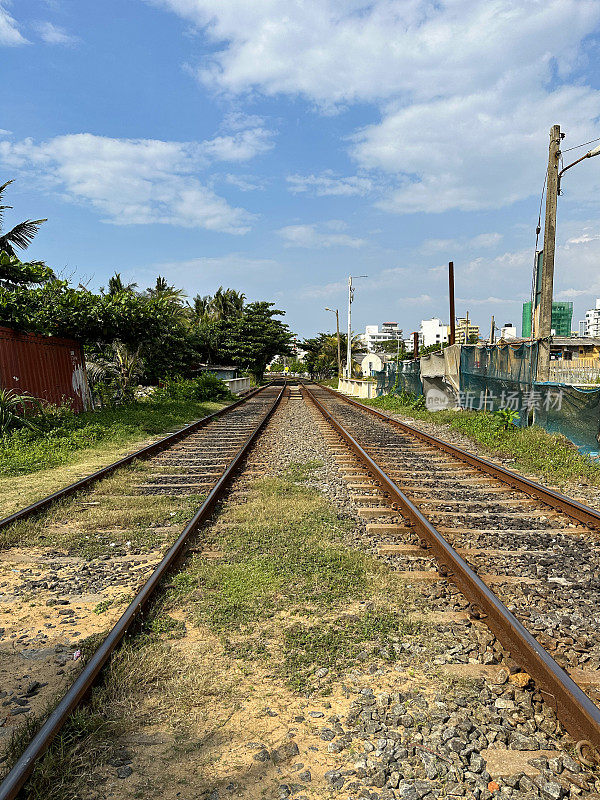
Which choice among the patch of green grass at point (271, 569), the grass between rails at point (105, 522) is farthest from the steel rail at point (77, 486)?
the patch of green grass at point (271, 569)

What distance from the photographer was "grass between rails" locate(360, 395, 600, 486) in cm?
855

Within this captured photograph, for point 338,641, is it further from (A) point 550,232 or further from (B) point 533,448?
(A) point 550,232

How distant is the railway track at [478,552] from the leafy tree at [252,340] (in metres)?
40.7

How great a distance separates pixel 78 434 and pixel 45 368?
299cm

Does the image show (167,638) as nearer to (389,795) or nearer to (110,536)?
(389,795)

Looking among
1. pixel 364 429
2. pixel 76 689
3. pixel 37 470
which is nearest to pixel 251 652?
pixel 76 689

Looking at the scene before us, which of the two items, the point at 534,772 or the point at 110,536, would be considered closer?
the point at 534,772

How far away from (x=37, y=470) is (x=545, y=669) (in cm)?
838

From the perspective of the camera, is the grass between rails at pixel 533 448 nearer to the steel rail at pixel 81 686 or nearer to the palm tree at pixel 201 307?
the steel rail at pixel 81 686

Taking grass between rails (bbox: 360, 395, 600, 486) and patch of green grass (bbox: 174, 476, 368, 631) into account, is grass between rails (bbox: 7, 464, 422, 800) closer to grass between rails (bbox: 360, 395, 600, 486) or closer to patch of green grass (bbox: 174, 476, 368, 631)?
patch of green grass (bbox: 174, 476, 368, 631)

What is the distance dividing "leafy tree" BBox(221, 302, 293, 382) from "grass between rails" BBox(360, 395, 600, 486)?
122ft

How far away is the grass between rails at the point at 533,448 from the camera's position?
337 inches

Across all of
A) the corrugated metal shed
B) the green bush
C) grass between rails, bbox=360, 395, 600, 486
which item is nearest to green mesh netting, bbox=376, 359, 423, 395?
grass between rails, bbox=360, 395, 600, 486

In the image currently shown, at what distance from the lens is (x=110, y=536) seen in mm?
5578
